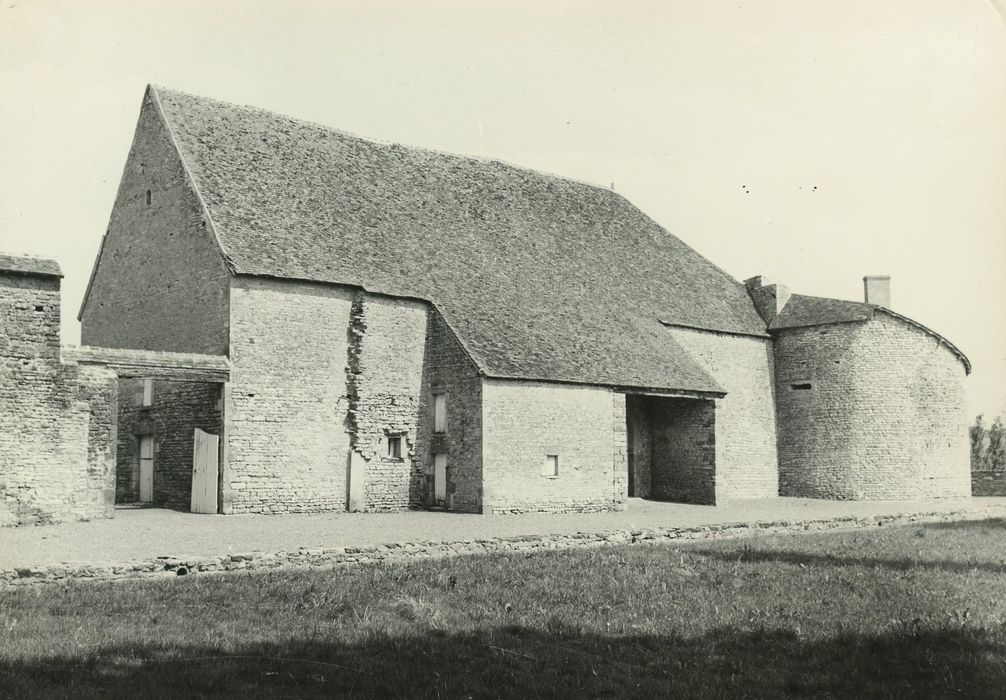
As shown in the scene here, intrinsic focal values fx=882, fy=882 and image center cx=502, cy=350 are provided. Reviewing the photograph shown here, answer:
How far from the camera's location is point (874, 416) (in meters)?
30.0

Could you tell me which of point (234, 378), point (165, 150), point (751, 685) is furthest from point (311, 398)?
point (751, 685)

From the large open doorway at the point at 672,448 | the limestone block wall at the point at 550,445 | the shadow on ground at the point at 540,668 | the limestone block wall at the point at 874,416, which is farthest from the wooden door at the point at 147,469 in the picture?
the limestone block wall at the point at 874,416

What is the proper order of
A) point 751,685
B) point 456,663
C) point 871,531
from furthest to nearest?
1. point 871,531
2. point 456,663
3. point 751,685

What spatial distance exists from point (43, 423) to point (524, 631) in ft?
41.9

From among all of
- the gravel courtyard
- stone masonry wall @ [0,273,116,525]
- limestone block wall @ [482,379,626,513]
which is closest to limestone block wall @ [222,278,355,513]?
the gravel courtyard

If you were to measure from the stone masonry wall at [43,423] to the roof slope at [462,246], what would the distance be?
4440mm

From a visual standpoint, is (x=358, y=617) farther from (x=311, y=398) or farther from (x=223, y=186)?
(x=223, y=186)

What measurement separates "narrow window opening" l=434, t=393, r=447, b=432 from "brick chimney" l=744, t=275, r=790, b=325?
584 inches

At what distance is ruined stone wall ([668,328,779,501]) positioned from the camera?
29.7m

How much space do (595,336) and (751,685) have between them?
61.2 ft

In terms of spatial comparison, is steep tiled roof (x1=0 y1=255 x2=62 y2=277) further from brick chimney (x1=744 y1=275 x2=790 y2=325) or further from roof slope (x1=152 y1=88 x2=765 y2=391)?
brick chimney (x1=744 y1=275 x2=790 y2=325)

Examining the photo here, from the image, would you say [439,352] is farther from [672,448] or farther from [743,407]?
[743,407]

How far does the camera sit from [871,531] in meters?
18.5

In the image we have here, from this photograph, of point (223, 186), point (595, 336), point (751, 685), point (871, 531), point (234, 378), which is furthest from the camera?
point (595, 336)
